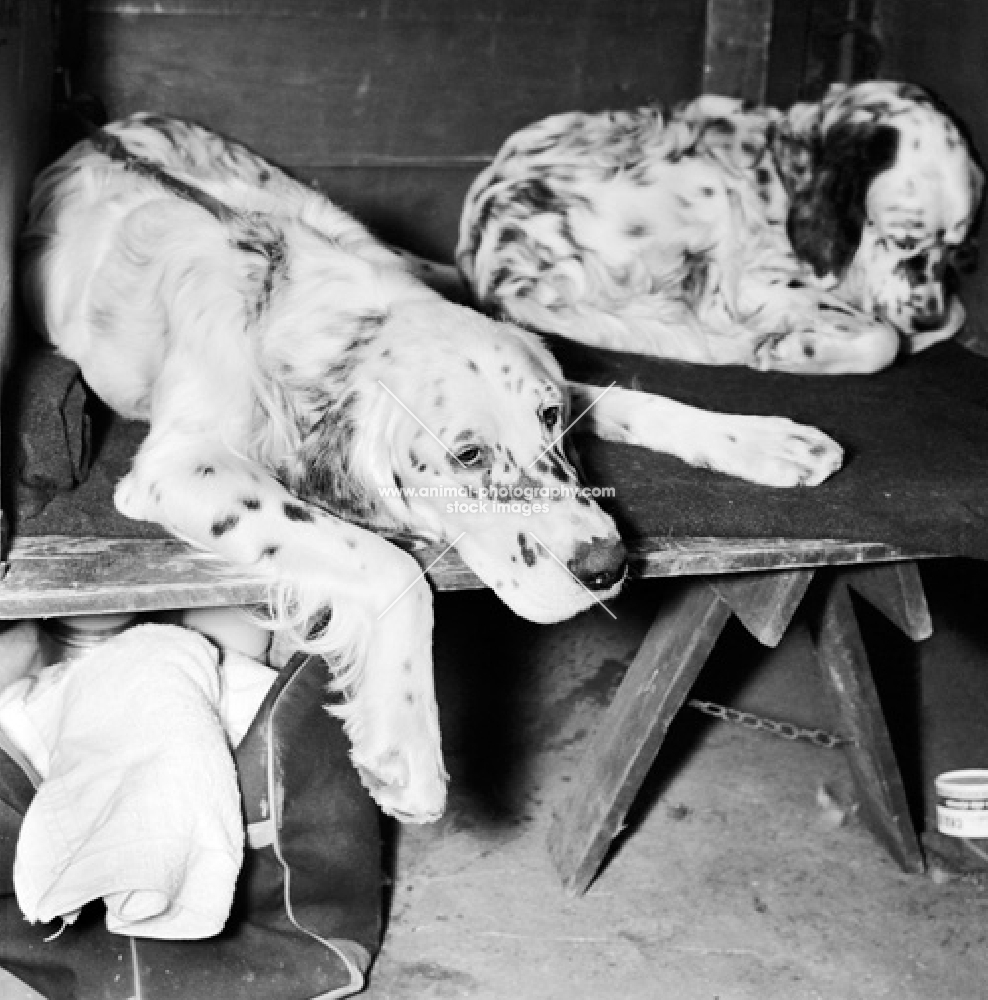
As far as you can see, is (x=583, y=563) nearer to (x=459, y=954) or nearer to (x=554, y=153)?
(x=459, y=954)

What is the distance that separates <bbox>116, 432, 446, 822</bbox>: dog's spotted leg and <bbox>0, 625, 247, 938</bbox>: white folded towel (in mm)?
243

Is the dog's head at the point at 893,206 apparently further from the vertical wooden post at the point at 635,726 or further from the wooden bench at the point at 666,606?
the vertical wooden post at the point at 635,726

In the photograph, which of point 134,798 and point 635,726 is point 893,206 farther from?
point 134,798

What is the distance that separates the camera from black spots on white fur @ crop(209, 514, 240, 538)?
260 centimetres

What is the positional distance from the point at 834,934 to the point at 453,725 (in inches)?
40.7

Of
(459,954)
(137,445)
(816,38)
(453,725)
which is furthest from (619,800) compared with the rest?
(816,38)

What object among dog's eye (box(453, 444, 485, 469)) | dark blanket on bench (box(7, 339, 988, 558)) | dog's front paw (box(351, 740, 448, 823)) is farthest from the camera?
dark blanket on bench (box(7, 339, 988, 558))

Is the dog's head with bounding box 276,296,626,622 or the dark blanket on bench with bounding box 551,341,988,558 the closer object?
the dog's head with bounding box 276,296,626,622

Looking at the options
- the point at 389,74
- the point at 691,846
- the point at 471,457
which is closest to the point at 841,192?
the point at 389,74

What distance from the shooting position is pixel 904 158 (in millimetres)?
3971

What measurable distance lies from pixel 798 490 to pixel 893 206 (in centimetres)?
138

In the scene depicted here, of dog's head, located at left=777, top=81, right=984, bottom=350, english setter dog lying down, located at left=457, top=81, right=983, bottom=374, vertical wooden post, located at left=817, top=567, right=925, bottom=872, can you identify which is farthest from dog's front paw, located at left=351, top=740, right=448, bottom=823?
dog's head, located at left=777, top=81, right=984, bottom=350

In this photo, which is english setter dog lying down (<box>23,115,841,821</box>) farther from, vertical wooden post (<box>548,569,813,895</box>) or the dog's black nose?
vertical wooden post (<box>548,569,813,895</box>)

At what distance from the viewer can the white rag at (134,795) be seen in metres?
2.43
